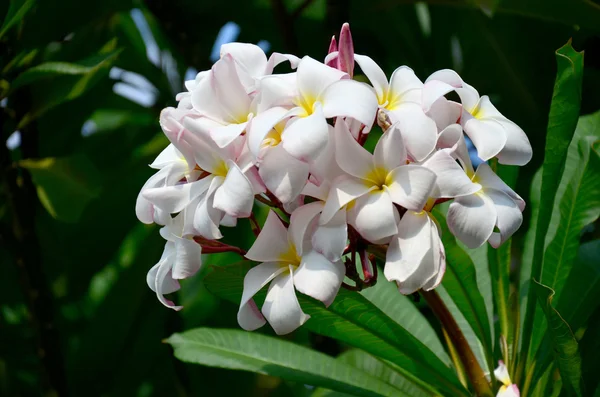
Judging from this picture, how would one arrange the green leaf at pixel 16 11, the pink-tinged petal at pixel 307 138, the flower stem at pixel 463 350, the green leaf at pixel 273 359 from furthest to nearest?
the green leaf at pixel 16 11, the green leaf at pixel 273 359, the flower stem at pixel 463 350, the pink-tinged petal at pixel 307 138

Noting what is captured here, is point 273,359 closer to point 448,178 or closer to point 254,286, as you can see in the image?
point 254,286

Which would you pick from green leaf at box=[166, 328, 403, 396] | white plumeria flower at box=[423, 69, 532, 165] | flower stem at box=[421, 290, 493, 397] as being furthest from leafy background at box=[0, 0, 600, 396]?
white plumeria flower at box=[423, 69, 532, 165]

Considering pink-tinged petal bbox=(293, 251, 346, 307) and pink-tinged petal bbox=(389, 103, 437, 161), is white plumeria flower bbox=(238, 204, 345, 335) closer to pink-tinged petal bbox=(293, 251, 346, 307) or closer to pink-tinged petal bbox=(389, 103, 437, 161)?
pink-tinged petal bbox=(293, 251, 346, 307)

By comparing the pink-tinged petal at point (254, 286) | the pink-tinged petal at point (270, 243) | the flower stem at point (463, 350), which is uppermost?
the pink-tinged petal at point (270, 243)

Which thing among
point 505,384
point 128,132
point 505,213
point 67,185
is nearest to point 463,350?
point 505,384

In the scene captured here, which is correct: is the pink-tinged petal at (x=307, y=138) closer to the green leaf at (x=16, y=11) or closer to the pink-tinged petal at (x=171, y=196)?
the pink-tinged petal at (x=171, y=196)

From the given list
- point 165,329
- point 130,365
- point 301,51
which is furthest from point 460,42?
point 130,365

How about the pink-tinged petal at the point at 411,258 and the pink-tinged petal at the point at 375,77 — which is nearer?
the pink-tinged petal at the point at 411,258

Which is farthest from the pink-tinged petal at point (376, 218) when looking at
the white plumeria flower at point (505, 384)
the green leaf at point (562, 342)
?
the white plumeria flower at point (505, 384)
